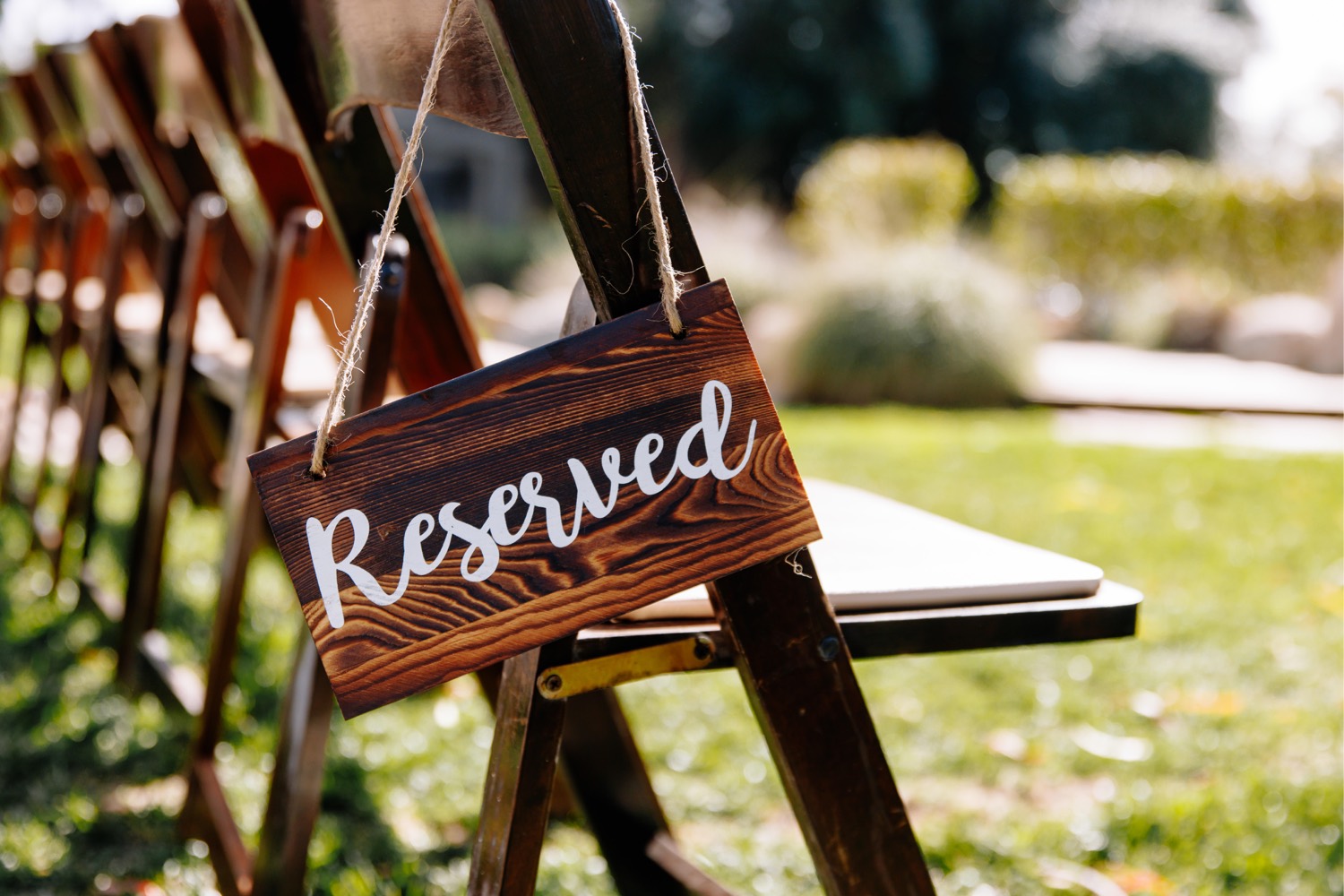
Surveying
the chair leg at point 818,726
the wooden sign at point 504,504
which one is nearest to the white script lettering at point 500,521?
the wooden sign at point 504,504

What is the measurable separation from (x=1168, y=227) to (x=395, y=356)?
481 inches

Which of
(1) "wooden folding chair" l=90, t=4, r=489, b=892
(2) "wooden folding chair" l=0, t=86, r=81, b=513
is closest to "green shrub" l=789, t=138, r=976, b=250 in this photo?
(2) "wooden folding chair" l=0, t=86, r=81, b=513

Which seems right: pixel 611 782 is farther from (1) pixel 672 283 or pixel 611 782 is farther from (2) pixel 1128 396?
(2) pixel 1128 396

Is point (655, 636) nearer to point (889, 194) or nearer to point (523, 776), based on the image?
point (523, 776)

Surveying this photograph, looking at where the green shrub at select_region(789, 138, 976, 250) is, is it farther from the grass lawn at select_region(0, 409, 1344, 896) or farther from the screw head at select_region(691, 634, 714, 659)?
the screw head at select_region(691, 634, 714, 659)

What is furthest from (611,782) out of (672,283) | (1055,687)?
(1055,687)

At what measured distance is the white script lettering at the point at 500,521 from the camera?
725mm

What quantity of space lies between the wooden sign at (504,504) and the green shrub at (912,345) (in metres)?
6.68

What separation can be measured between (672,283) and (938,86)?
2062 cm

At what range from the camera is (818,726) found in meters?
0.85

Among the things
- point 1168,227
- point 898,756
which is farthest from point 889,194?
point 898,756

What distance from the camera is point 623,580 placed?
0.75 metres

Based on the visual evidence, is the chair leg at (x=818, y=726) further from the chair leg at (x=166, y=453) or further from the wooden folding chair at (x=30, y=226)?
the wooden folding chair at (x=30, y=226)

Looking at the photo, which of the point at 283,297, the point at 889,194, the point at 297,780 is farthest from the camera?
the point at 889,194
